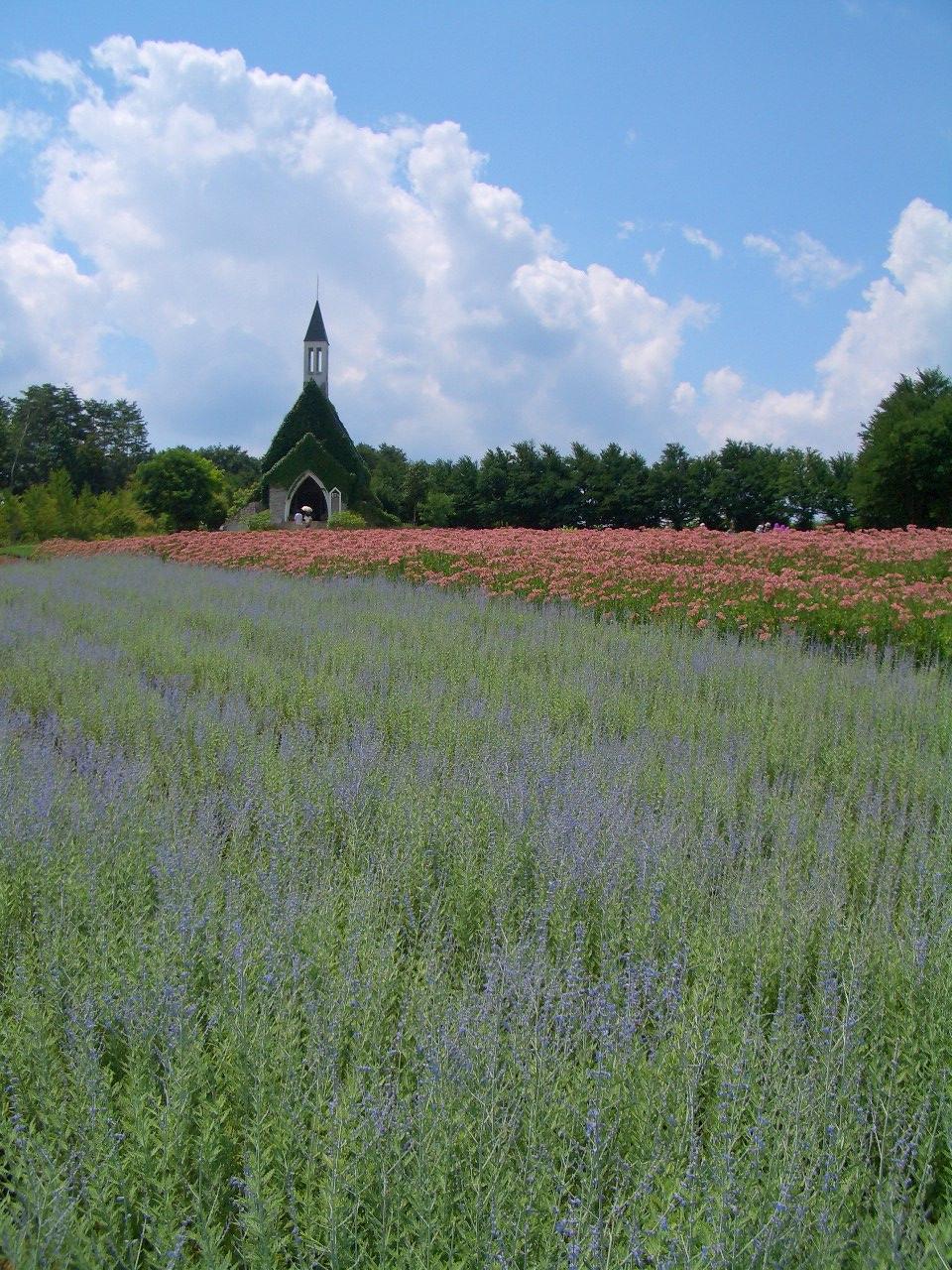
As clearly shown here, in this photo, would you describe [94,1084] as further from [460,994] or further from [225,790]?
[225,790]

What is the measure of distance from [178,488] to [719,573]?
27.2m

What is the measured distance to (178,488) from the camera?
32.3m

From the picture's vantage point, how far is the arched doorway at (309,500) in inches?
1387

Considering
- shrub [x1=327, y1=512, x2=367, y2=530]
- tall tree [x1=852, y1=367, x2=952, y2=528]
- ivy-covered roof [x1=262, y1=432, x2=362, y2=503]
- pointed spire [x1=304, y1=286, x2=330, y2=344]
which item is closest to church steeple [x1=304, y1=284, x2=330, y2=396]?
pointed spire [x1=304, y1=286, x2=330, y2=344]

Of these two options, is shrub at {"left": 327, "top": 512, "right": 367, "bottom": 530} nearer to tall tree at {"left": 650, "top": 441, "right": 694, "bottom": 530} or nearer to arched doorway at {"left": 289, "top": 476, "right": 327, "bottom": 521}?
arched doorway at {"left": 289, "top": 476, "right": 327, "bottom": 521}

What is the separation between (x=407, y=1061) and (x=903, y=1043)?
1.11 meters

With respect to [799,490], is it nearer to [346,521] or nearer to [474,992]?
[346,521]

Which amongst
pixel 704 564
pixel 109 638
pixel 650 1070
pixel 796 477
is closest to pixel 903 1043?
pixel 650 1070

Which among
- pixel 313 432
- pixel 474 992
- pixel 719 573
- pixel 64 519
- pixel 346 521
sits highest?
pixel 313 432

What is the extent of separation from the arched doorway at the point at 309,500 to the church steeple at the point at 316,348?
6.60 m

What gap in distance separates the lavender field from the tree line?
28662 mm

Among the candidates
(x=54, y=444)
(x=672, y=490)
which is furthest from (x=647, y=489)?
(x=54, y=444)

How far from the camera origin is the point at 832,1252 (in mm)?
1424

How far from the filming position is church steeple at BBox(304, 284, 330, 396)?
40281 mm
